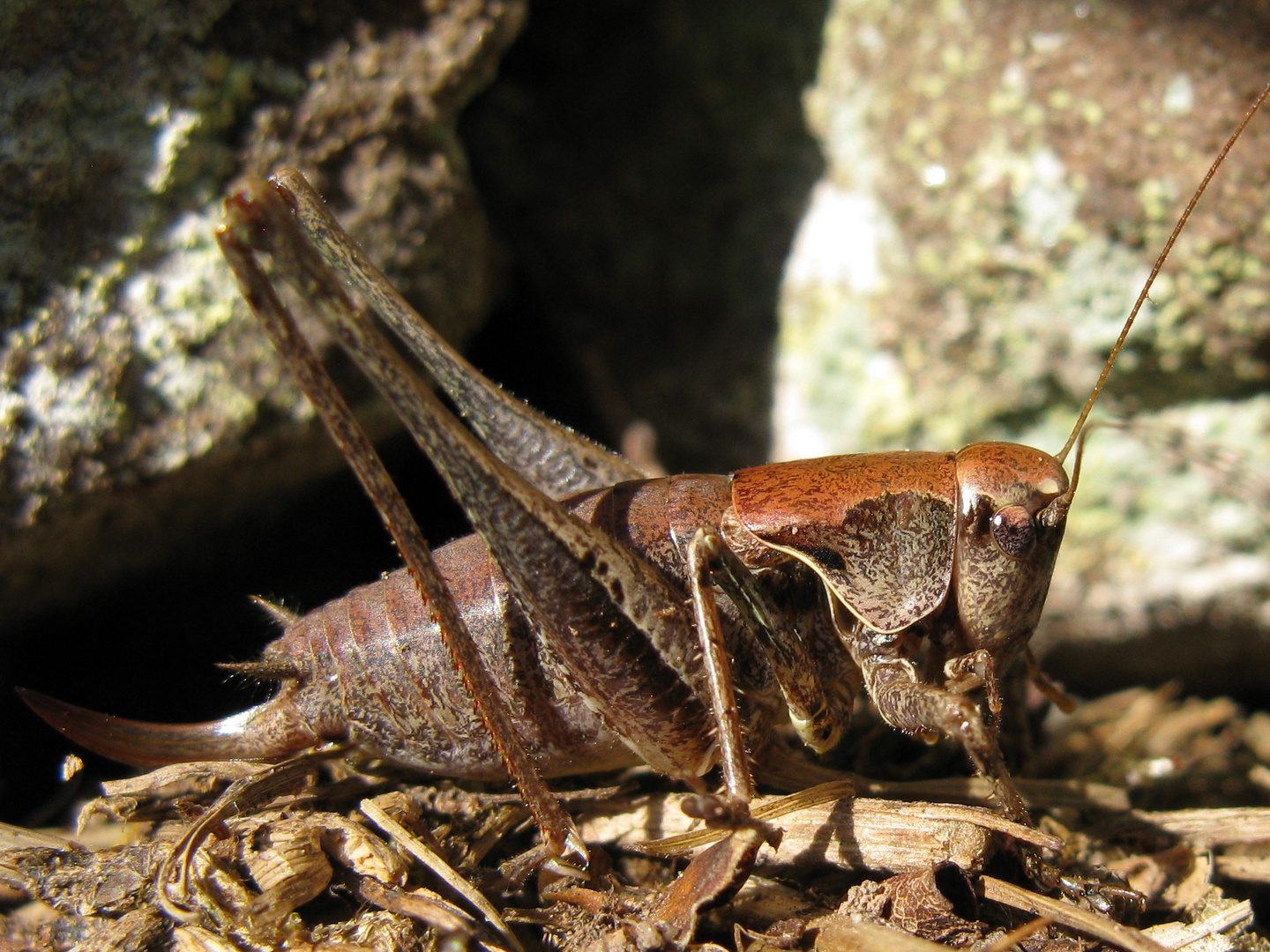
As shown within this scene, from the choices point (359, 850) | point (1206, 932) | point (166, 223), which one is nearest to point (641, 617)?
point (359, 850)

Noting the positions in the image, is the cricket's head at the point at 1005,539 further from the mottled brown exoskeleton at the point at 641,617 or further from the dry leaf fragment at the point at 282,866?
the dry leaf fragment at the point at 282,866

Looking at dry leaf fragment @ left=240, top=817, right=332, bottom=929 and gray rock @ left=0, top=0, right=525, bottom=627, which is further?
gray rock @ left=0, top=0, right=525, bottom=627

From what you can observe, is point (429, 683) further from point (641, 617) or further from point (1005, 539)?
point (1005, 539)

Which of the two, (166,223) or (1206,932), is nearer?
(1206,932)

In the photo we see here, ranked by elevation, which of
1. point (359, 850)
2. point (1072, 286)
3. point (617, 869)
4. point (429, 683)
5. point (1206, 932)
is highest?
point (1072, 286)

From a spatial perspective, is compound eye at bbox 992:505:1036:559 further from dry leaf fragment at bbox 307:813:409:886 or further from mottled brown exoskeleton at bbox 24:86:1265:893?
dry leaf fragment at bbox 307:813:409:886

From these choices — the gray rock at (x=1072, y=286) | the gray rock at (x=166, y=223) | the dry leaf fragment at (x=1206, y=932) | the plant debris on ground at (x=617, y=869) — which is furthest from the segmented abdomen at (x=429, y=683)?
the gray rock at (x=1072, y=286)

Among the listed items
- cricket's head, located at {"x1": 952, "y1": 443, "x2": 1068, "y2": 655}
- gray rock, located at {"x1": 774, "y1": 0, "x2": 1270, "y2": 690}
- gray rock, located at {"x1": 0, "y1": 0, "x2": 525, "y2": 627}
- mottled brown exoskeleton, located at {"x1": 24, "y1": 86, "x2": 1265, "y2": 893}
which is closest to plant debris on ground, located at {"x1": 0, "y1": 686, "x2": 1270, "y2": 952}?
mottled brown exoskeleton, located at {"x1": 24, "y1": 86, "x2": 1265, "y2": 893}
